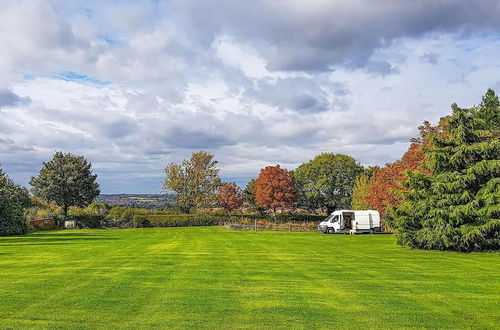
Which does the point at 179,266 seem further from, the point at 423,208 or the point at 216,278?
the point at 423,208

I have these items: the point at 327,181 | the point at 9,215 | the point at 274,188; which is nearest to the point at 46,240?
the point at 9,215

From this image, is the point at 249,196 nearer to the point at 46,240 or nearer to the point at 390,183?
the point at 390,183

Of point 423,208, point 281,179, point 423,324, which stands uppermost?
point 281,179

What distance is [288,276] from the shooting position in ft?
47.6

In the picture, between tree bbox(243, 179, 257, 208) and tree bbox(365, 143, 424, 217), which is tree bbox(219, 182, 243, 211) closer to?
tree bbox(243, 179, 257, 208)

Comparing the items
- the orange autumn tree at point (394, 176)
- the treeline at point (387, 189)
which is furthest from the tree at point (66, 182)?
the orange autumn tree at point (394, 176)

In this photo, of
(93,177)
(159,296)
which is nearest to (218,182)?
(93,177)

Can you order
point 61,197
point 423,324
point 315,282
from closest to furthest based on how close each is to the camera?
point 423,324 < point 315,282 < point 61,197

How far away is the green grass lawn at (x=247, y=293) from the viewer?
895cm

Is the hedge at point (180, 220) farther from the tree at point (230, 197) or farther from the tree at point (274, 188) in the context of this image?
the tree at point (230, 197)

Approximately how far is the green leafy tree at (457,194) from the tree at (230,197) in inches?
2560

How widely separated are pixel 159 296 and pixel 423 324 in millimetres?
5706

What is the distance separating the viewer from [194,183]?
284 feet

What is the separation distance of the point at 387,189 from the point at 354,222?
34.8 ft
